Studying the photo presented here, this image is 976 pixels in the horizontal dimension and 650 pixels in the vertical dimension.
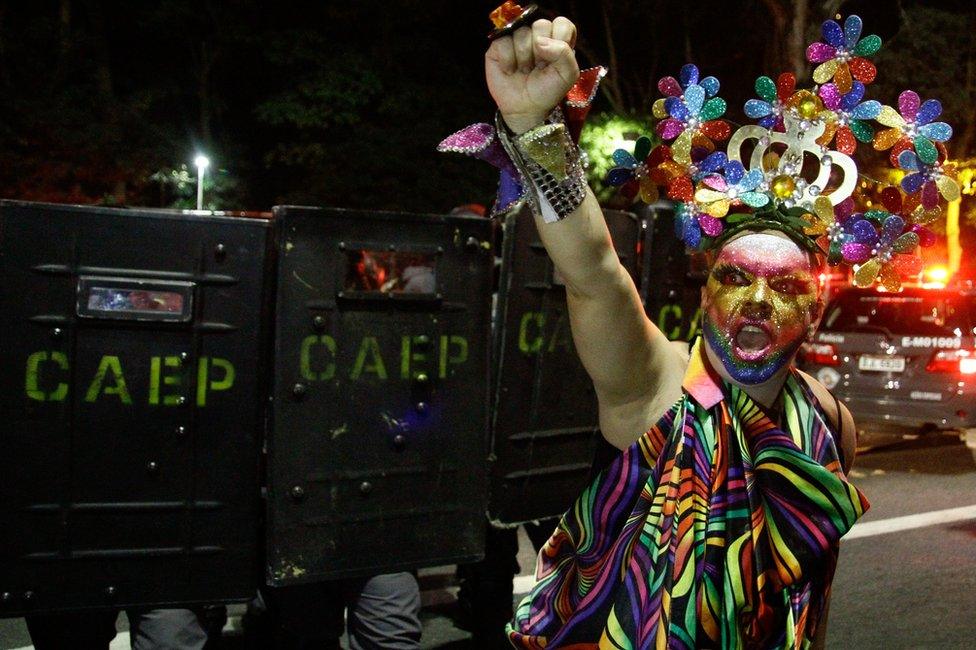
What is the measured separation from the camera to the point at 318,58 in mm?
16750

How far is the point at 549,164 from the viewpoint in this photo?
1.89 metres

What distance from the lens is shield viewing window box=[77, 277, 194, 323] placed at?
3.06 metres

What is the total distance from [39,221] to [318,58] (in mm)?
14468

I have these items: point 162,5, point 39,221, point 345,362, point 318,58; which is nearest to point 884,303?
point 345,362

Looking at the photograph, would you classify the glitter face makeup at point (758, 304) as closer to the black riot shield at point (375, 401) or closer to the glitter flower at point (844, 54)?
the glitter flower at point (844, 54)

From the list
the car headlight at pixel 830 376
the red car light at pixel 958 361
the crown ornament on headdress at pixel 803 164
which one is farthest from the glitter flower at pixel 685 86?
the car headlight at pixel 830 376

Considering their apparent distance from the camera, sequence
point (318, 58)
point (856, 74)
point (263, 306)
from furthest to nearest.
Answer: point (318, 58)
point (263, 306)
point (856, 74)

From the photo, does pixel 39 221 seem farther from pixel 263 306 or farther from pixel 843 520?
pixel 843 520

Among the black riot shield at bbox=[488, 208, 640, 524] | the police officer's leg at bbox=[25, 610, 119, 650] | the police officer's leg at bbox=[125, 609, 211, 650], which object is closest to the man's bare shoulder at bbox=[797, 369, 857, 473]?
the black riot shield at bbox=[488, 208, 640, 524]

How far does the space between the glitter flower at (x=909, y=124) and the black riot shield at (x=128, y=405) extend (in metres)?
1.91

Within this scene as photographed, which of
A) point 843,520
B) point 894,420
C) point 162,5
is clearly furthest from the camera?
point 162,5

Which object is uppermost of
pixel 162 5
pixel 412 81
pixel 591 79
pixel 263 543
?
pixel 162 5

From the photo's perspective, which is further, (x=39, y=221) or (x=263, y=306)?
(x=263, y=306)

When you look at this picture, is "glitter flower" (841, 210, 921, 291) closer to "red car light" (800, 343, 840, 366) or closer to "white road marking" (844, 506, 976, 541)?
"white road marking" (844, 506, 976, 541)
